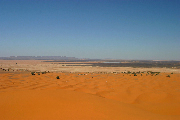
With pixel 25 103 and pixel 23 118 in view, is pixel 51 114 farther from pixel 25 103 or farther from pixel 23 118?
pixel 25 103

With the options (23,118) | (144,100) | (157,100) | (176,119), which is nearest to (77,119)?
(23,118)

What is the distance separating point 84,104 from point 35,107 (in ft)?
3.20

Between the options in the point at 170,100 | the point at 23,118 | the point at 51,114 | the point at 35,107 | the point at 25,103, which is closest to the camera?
the point at 23,118

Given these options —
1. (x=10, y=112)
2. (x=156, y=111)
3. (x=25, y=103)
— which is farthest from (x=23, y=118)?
(x=156, y=111)

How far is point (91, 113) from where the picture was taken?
240cm

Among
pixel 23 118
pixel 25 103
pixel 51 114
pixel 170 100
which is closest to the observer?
pixel 23 118

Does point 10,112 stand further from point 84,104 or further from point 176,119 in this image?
point 176,119

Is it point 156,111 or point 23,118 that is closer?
point 23,118

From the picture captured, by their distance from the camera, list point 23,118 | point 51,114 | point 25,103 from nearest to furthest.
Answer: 1. point 23,118
2. point 51,114
3. point 25,103

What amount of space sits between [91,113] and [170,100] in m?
2.69

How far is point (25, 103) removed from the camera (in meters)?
2.72

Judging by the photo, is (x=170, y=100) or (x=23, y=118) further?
(x=170, y=100)

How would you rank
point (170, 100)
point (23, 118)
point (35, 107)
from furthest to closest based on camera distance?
1. point (170, 100)
2. point (35, 107)
3. point (23, 118)

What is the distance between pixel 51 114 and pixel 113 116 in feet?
3.58
